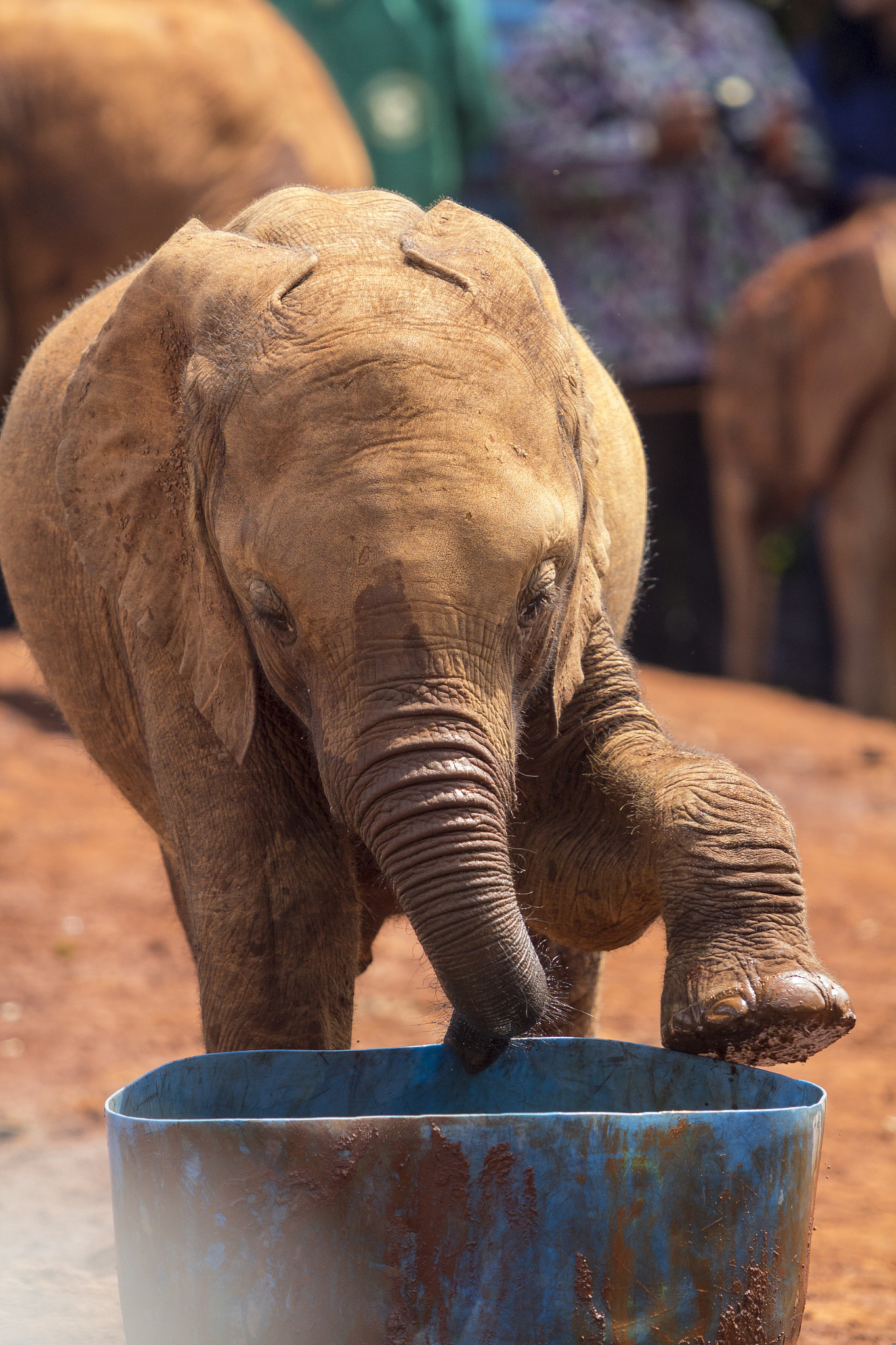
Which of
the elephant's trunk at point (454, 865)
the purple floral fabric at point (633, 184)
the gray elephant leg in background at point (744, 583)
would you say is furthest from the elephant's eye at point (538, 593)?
the purple floral fabric at point (633, 184)

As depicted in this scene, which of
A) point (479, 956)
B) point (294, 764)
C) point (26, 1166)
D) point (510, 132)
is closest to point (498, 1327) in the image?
point (479, 956)

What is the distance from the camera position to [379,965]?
649 centimetres

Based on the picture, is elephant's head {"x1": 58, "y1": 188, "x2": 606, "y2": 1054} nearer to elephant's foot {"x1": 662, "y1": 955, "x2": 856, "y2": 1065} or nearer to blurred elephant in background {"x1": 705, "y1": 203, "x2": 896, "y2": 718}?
elephant's foot {"x1": 662, "y1": 955, "x2": 856, "y2": 1065}

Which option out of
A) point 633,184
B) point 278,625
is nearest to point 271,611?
point 278,625

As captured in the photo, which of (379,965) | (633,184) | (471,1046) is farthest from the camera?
(633,184)

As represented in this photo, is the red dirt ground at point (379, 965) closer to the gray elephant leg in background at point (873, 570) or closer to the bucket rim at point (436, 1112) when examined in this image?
the bucket rim at point (436, 1112)

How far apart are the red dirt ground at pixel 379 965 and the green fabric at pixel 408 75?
5.48 m

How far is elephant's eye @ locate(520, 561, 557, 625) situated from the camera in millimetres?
2527

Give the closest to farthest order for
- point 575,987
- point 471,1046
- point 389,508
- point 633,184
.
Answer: point 389,508 < point 471,1046 < point 575,987 < point 633,184

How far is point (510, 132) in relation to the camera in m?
15.1

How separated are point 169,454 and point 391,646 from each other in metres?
0.72

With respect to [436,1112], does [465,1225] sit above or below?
above

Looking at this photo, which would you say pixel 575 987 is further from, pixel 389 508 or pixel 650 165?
pixel 650 165

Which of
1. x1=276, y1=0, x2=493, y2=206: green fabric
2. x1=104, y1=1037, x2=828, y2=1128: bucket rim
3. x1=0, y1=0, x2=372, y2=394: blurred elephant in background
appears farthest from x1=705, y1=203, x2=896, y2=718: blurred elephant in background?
x1=104, y1=1037, x2=828, y2=1128: bucket rim
